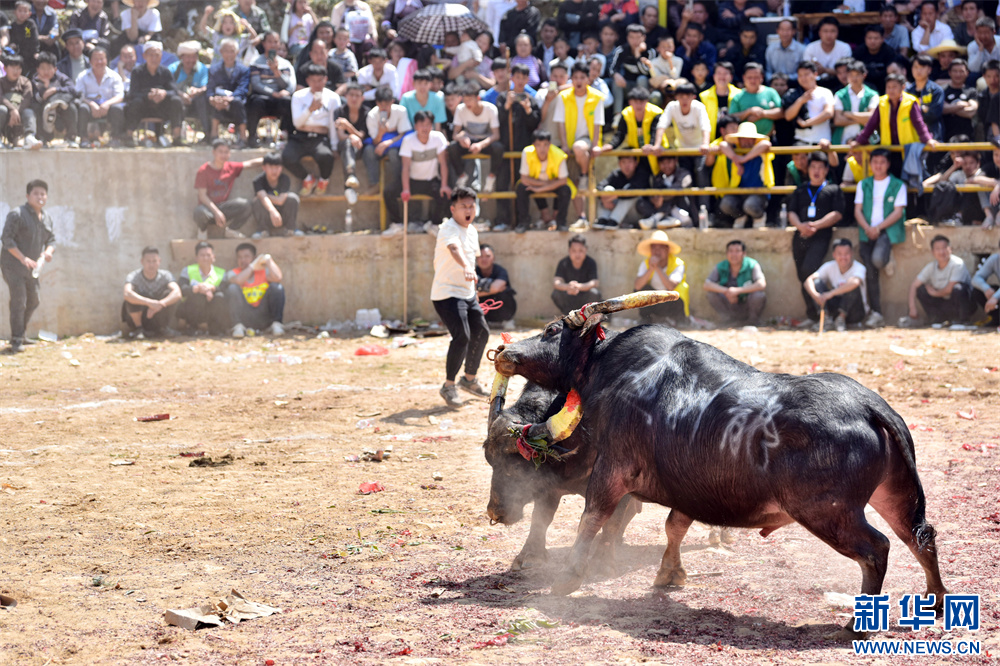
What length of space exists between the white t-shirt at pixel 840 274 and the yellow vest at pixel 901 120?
5.87 ft

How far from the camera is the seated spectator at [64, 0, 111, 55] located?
1669 centimetres

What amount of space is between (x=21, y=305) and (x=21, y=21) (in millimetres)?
4851

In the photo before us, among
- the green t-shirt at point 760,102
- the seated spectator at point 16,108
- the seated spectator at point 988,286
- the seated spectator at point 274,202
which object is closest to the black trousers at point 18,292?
the seated spectator at point 16,108

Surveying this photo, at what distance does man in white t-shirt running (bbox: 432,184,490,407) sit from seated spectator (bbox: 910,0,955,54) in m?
9.22

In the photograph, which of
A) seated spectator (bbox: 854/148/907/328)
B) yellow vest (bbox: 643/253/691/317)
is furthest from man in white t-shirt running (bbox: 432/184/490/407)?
seated spectator (bbox: 854/148/907/328)

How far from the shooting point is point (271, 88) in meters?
15.8

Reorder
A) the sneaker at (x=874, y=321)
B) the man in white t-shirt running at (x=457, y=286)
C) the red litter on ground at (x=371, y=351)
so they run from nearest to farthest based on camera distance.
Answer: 1. the man in white t-shirt running at (x=457, y=286)
2. the red litter on ground at (x=371, y=351)
3. the sneaker at (x=874, y=321)

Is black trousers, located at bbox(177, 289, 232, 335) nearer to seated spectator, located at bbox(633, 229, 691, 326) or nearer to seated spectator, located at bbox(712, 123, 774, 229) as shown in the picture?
seated spectator, located at bbox(633, 229, 691, 326)

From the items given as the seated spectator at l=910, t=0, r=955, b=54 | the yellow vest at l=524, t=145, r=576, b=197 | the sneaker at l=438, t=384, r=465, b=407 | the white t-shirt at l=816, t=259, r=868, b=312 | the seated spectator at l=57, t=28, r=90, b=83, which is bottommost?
the sneaker at l=438, t=384, r=465, b=407

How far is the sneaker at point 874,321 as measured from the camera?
14205 millimetres

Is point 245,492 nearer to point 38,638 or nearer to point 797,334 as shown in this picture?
point 38,638

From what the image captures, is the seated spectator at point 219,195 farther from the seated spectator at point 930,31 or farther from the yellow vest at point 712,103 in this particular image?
the seated spectator at point 930,31

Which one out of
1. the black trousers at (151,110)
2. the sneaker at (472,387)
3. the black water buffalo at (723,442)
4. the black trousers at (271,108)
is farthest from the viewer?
the black trousers at (151,110)

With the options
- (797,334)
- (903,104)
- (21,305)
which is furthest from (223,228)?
(903,104)
